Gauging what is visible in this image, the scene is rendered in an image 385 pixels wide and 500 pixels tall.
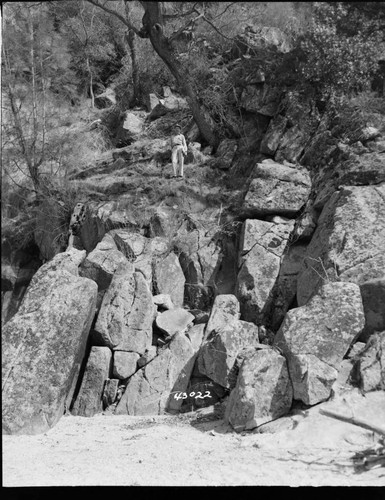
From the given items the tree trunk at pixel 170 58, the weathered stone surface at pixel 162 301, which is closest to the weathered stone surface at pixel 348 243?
the weathered stone surface at pixel 162 301

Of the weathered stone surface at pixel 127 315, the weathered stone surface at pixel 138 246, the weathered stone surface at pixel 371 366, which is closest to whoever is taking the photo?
the weathered stone surface at pixel 371 366

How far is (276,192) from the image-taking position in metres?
10.1

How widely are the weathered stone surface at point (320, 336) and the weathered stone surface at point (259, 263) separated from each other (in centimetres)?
167

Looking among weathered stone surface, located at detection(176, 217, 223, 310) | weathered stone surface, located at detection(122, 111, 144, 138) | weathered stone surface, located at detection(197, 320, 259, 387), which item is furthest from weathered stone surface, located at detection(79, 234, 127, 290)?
weathered stone surface, located at detection(122, 111, 144, 138)

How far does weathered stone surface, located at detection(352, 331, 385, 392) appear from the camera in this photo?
6457 mm

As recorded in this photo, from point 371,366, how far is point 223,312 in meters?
2.81

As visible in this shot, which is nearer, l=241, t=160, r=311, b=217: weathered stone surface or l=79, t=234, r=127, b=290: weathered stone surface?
l=79, t=234, r=127, b=290: weathered stone surface

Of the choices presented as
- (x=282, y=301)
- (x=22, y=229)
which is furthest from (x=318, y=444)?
(x=22, y=229)

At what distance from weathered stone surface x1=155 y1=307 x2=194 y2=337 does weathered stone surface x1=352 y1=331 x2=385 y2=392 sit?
299cm

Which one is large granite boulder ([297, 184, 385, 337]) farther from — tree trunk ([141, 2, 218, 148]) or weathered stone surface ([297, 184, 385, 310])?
tree trunk ([141, 2, 218, 148])

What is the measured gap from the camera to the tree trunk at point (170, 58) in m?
11.5

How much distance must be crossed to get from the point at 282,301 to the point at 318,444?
3.37 metres

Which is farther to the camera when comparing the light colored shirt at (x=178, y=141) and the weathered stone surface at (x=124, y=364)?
the light colored shirt at (x=178, y=141)

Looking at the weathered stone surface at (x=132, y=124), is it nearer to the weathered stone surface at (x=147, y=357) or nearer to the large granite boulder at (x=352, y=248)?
the large granite boulder at (x=352, y=248)
